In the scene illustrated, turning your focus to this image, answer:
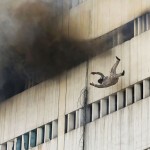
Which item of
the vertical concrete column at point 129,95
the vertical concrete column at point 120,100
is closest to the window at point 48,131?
the vertical concrete column at point 120,100

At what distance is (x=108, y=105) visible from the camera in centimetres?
3039

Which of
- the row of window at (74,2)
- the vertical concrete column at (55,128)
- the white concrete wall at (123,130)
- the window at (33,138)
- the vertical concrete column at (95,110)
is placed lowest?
the white concrete wall at (123,130)

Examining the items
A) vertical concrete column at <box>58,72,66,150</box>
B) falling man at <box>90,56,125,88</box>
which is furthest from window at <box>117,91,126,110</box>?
vertical concrete column at <box>58,72,66,150</box>

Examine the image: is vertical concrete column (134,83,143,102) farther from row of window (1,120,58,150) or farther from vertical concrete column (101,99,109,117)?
row of window (1,120,58,150)

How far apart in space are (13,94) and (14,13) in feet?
10.2

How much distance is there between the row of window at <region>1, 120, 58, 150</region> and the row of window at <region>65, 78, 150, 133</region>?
87 centimetres

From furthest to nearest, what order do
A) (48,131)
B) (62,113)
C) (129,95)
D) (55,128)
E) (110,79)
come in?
(48,131) < (55,128) < (62,113) < (110,79) < (129,95)

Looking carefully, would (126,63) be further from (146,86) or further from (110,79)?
(146,86)

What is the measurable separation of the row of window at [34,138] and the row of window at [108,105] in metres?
0.87

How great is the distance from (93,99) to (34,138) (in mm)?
3708

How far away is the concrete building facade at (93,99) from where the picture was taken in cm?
2914

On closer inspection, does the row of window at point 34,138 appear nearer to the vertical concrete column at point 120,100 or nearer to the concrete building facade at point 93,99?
the concrete building facade at point 93,99

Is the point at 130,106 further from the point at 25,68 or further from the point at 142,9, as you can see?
the point at 25,68

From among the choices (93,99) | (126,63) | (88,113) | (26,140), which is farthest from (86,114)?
(26,140)
